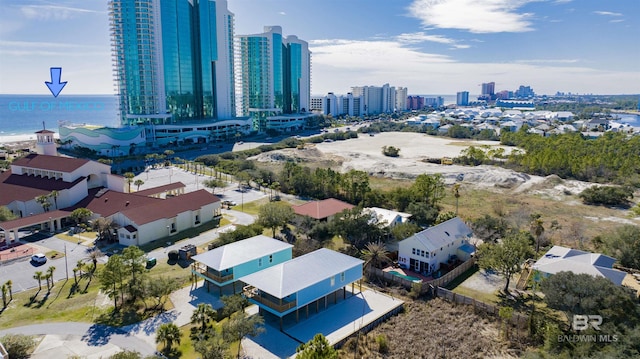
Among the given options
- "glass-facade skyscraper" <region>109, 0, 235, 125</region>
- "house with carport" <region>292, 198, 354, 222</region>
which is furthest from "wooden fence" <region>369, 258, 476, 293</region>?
"glass-facade skyscraper" <region>109, 0, 235, 125</region>

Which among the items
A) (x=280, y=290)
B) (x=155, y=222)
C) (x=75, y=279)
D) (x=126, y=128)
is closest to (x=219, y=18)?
(x=126, y=128)

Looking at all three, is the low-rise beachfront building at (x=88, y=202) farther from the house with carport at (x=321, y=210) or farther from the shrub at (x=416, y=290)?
the shrub at (x=416, y=290)

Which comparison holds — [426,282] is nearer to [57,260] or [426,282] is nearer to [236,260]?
[236,260]

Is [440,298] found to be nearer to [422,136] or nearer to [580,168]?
[580,168]

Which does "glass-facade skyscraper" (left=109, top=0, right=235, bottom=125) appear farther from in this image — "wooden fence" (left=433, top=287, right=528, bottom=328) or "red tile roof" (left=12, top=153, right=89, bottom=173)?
"wooden fence" (left=433, top=287, right=528, bottom=328)

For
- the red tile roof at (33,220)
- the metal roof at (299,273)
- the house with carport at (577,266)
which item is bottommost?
the house with carport at (577,266)

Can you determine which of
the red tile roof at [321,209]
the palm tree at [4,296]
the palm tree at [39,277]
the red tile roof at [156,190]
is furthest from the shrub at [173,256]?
the red tile roof at [156,190]

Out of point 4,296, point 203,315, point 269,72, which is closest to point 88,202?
point 4,296
